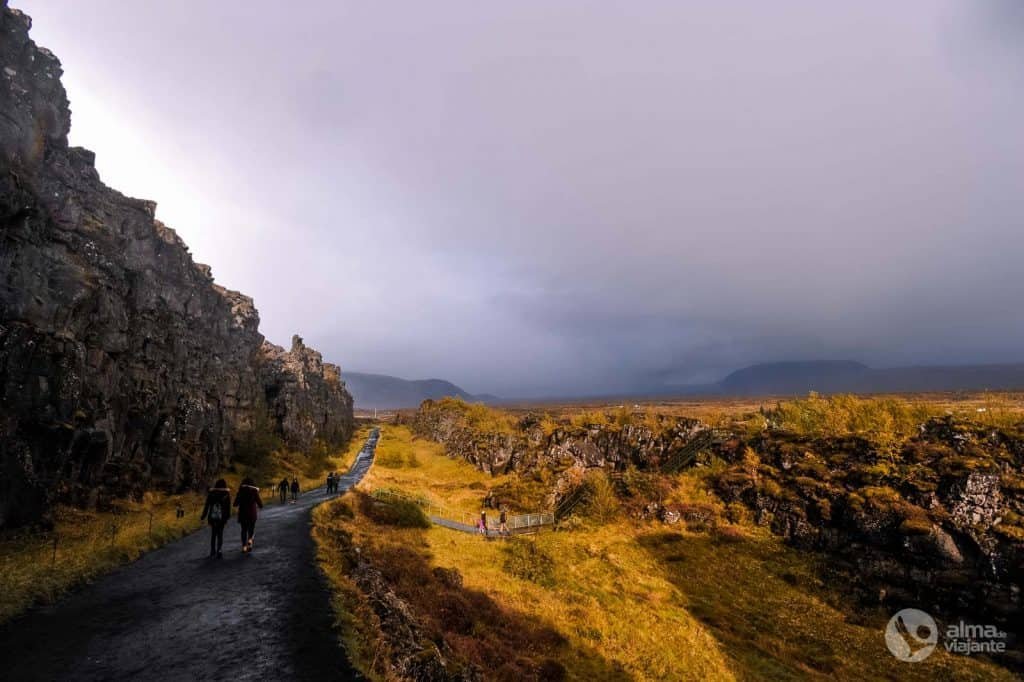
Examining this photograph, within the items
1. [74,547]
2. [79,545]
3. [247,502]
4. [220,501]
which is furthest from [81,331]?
[247,502]

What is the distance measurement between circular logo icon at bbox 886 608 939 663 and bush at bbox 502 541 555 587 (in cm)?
1416

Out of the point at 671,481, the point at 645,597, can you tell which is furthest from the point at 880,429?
the point at 645,597

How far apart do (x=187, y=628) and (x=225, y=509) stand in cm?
646

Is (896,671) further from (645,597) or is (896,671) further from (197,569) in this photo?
(197,569)

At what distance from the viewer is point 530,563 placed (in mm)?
26312

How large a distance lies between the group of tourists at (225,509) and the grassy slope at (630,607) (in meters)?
2.76

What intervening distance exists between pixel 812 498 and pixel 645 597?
12369 millimetres

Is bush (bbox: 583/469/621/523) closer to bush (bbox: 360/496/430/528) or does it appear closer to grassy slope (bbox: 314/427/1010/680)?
grassy slope (bbox: 314/427/1010/680)

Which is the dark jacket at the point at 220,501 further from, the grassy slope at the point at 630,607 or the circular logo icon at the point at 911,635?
the circular logo icon at the point at 911,635

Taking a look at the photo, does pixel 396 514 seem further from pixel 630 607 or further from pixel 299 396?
pixel 299 396

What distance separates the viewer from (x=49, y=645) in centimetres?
953

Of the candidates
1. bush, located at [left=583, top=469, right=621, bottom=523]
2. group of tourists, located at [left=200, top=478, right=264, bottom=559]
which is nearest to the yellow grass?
group of tourists, located at [left=200, top=478, right=264, bottom=559]

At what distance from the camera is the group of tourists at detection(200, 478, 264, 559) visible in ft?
52.7

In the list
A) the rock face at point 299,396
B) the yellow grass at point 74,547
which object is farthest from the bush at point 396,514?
the rock face at point 299,396
